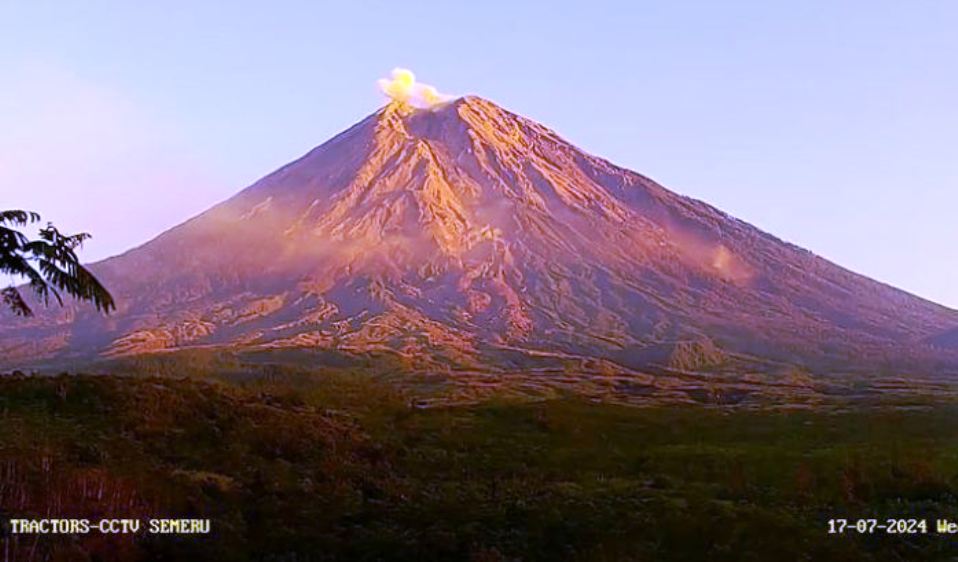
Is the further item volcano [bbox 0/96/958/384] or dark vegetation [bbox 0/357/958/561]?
A: volcano [bbox 0/96/958/384]

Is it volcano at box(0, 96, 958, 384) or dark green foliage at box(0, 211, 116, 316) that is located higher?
volcano at box(0, 96, 958, 384)

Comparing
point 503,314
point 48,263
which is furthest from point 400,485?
point 503,314

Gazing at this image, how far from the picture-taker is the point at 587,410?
156 feet

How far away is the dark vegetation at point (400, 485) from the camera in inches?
604

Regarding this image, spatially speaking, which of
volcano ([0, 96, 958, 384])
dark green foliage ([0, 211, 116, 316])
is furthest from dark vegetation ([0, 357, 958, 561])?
volcano ([0, 96, 958, 384])

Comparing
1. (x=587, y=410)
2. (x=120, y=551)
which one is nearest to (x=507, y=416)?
(x=587, y=410)

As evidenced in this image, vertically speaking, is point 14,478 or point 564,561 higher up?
point 14,478

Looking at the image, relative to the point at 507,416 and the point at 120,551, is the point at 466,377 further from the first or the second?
the point at 120,551

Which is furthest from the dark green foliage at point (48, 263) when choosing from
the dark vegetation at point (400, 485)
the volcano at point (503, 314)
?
the volcano at point (503, 314)

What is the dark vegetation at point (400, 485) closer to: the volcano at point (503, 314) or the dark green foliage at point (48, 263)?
the dark green foliage at point (48, 263)

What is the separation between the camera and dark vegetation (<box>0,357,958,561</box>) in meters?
15.3

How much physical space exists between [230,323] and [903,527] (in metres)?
151

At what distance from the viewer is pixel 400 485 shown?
20.2 metres

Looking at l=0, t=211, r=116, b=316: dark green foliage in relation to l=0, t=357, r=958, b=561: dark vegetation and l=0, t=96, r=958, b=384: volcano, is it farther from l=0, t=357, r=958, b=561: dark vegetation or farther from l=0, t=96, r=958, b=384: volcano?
l=0, t=96, r=958, b=384: volcano
